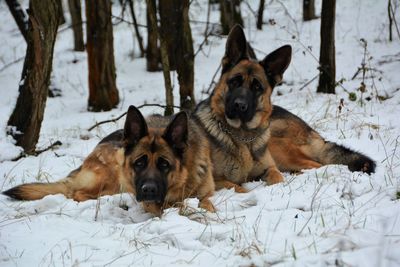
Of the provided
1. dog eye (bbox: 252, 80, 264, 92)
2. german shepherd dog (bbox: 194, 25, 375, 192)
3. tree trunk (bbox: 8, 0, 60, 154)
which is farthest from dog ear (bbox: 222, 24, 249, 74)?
tree trunk (bbox: 8, 0, 60, 154)

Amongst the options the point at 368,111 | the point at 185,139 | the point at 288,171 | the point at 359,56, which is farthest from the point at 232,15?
the point at 185,139

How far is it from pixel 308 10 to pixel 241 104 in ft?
34.2

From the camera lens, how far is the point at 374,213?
3697 mm

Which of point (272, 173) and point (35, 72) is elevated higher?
point (35, 72)

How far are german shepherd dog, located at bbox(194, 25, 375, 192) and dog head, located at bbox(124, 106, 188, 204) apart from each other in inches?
38.5

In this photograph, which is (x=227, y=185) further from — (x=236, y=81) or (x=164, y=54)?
(x=164, y=54)

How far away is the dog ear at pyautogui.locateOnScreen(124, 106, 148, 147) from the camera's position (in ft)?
14.9

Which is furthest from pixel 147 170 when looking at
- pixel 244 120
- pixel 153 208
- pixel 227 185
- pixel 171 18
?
pixel 171 18

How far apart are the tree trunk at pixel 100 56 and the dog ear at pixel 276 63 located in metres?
4.93

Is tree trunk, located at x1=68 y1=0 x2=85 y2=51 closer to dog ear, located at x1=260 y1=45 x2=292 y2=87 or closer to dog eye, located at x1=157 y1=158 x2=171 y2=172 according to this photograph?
dog ear, located at x1=260 y1=45 x2=292 y2=87

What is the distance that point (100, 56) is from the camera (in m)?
9.74

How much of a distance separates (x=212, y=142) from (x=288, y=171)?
120 cm

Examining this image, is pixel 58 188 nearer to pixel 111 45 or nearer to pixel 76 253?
pixel 76 253

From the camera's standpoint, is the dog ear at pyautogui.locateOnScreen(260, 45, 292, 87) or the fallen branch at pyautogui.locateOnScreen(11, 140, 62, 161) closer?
the dog ear at pyautogui.locateOnScreen(260, 45, 292, 87)
